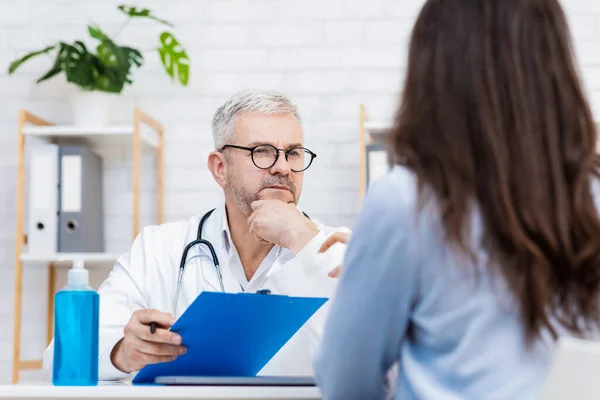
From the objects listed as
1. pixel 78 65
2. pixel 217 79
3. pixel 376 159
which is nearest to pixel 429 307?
pixel 376 159

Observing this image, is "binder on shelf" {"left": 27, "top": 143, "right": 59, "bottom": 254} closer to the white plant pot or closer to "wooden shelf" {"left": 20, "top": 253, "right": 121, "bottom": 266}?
"wooden shelf" {"left": 20, "top": 253, "right": 121, "bottom": 266}

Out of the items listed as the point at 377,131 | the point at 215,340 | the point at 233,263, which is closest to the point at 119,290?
the point at 233,263

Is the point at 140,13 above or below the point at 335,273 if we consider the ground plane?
above

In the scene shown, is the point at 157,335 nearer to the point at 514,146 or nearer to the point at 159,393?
the point at 159,393

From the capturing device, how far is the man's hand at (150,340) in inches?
52.7

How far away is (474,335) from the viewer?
89 cm

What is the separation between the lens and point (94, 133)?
283 centimetres

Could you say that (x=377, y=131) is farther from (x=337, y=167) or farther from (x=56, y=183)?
(x=56, y=183)

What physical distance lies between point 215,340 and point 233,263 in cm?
77

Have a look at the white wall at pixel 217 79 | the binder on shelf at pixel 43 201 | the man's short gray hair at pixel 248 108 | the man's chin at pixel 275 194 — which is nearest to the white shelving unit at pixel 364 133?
the white wall at pixel 217 79

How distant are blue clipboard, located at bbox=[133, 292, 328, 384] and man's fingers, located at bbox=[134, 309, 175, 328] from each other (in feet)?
0.21

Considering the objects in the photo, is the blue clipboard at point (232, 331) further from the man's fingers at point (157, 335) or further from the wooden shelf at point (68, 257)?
the wooden shelf at point (68, 257)

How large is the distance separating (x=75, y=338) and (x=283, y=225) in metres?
0.51

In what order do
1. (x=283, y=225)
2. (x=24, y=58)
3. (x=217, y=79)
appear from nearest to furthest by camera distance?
1. (x=283, y=225)
2. (x=24, y=58)
3. (x=217, y=79)
